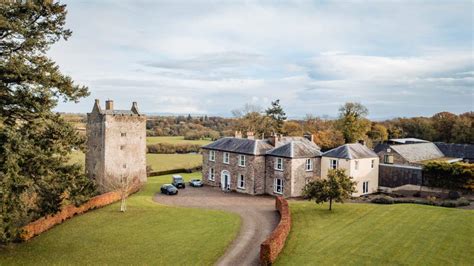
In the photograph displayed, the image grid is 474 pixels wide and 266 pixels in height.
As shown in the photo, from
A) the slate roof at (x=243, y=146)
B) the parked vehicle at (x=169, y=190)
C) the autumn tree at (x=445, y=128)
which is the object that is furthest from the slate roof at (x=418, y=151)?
the parked vehicle at (x=169, y=190)

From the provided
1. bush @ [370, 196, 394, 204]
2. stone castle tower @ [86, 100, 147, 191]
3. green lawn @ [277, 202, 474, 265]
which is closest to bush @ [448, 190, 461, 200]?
bush @ [370, 196, 394, 204]

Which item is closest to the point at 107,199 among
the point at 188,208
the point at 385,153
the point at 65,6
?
the point at 188,208

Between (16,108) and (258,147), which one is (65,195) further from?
(258,147)

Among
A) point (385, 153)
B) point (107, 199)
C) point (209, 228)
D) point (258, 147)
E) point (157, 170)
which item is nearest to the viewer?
point (209, 228)

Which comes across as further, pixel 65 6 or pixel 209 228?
pixel 209 228

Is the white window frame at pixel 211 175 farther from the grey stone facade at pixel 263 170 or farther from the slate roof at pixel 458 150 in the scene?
the slate roof at pixel 458 150

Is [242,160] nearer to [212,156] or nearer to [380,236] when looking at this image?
[212,156]
